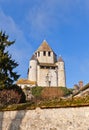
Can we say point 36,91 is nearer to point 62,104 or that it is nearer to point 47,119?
point 47,119

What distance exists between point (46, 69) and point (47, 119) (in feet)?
209

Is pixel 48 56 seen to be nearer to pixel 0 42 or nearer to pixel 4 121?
pixel 0 42

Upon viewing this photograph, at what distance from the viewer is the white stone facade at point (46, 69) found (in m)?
73.8

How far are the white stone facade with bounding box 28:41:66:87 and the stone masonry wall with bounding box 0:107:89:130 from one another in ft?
188

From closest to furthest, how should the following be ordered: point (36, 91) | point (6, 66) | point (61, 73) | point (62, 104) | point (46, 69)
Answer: point (62, 104) → point (6, 66) → point (36, 91) → point (61, 73) → point (46, 69)

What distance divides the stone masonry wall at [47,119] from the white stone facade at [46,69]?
5719 cm

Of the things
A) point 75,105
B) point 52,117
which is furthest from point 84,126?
point 52,117

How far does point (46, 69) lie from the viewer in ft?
251

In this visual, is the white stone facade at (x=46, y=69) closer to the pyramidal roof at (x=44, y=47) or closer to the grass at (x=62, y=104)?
the pyramidal roof at (x=44, y=47)

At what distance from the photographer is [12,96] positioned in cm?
2648

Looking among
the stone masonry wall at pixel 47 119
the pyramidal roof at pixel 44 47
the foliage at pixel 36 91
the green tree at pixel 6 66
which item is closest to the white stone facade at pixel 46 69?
the pyramidal roof at pixel 44 47

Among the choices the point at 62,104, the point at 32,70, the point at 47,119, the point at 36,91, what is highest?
the point at 32,70

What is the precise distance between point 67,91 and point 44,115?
51465 millimetres

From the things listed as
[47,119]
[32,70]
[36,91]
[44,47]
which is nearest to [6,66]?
[47,119]
